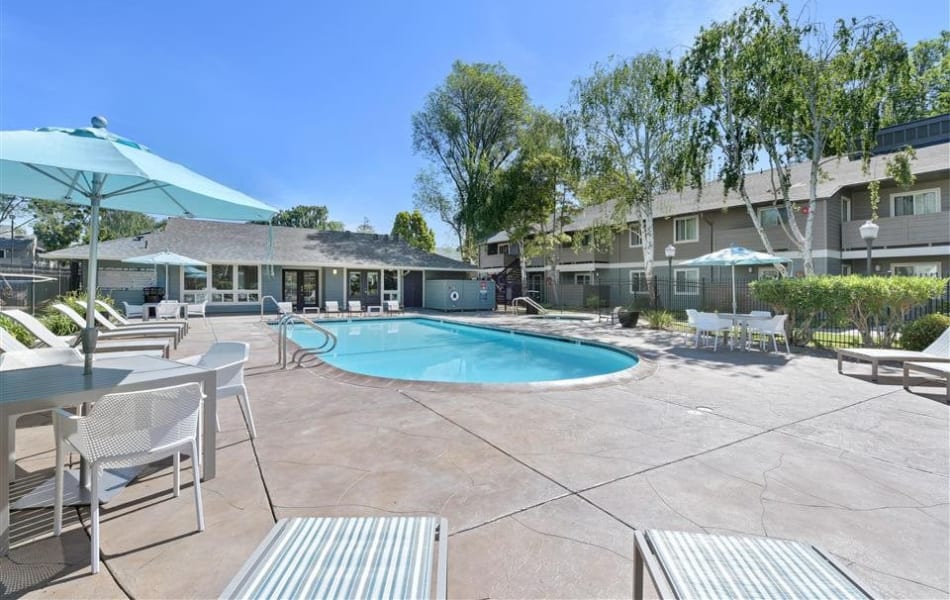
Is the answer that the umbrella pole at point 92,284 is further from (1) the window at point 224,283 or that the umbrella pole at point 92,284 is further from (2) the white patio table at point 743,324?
(1) the window at point 224,283

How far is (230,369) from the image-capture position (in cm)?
383

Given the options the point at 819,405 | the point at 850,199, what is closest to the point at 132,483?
the point at 819,405

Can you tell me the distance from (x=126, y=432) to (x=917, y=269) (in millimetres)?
24168

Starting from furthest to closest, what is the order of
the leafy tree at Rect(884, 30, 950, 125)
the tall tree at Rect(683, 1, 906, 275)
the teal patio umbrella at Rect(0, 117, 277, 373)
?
the leafy tree at Rect(884, 30, 950, 125) < the tall tree at Rect(683, 1, 906, 275) < the teal patio umbrella at Rect(0, 117, 277, 373)

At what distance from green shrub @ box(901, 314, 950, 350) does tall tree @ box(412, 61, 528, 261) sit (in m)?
17.7

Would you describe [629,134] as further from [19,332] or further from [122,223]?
[122,223]

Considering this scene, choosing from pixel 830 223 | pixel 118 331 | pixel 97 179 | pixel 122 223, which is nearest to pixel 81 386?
pixel 97 179

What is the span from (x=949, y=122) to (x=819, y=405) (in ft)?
88.4

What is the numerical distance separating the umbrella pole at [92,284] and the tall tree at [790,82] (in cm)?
1535

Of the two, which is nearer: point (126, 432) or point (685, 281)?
point (126, 432)

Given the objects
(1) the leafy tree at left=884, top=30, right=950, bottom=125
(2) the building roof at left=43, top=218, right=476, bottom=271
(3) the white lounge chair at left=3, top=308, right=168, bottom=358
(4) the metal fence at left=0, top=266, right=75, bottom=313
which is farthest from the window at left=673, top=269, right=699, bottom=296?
(4) the metal fence at left=0, top=266, right=75, bottom=313

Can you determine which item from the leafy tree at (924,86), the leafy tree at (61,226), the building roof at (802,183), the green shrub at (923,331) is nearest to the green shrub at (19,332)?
the green shrub at (923,331)

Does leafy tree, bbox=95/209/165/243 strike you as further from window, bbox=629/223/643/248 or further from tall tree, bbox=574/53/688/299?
window, bbox=629/223/643/248

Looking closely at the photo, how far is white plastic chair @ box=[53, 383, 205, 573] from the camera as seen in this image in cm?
209
